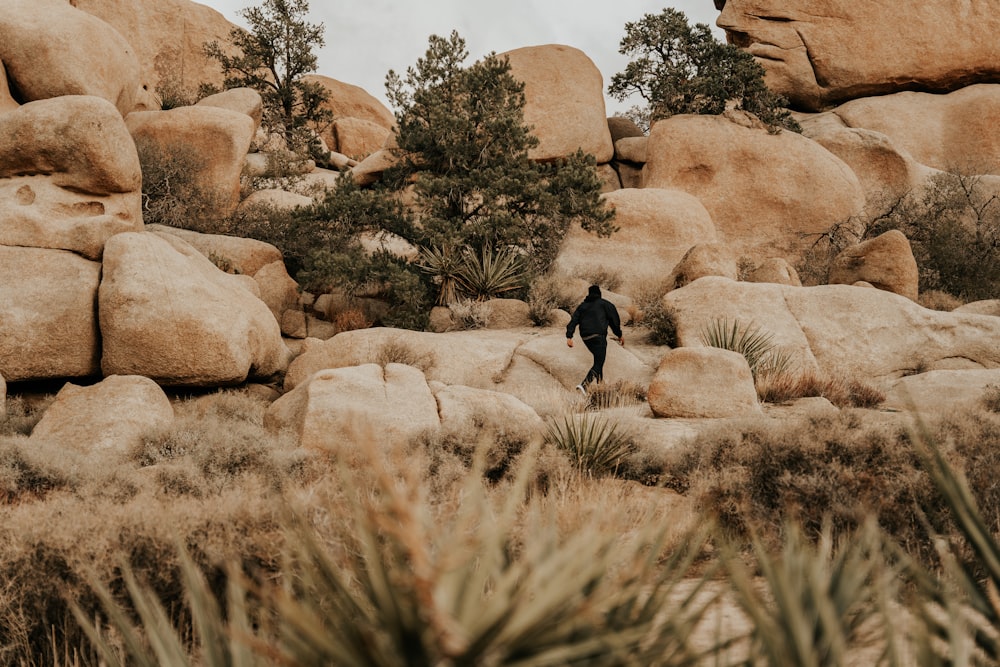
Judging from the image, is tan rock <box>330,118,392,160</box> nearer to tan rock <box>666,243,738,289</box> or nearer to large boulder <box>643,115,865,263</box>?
large boulder <box>643,115,865,263</box>

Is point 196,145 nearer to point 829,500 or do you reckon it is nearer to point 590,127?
point 590,127

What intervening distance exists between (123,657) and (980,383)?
11660 mm

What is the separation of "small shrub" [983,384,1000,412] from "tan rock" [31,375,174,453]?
10581mm

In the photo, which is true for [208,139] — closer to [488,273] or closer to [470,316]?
[488,273]

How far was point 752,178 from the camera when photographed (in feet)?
75.3

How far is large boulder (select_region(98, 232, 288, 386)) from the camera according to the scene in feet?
33.9

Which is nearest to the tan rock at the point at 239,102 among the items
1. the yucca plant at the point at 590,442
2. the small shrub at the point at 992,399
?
the yucca plant at the point at 590,442

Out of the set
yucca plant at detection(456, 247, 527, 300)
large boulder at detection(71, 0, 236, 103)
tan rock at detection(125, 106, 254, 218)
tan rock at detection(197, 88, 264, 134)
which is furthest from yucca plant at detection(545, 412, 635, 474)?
large boulder at detection(71, 0, 236, 103)

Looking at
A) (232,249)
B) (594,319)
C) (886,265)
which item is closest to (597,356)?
(594,319)

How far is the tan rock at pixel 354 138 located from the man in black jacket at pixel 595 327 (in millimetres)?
22147

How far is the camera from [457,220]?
16172 millimetres

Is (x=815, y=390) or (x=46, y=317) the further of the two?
(x=815, y=390)

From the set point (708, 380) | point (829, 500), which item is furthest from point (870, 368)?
point (829, 500)

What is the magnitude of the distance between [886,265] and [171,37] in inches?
1206
